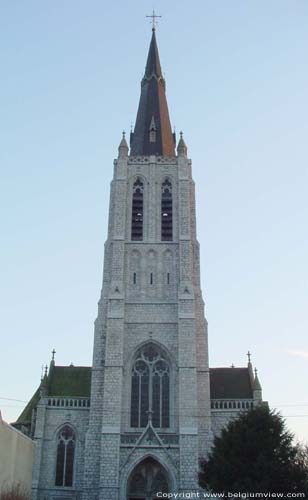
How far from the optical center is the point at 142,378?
106ft

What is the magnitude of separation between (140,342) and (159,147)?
49.0 feet

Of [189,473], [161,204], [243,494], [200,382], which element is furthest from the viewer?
[161,204]

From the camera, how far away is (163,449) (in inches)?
1174

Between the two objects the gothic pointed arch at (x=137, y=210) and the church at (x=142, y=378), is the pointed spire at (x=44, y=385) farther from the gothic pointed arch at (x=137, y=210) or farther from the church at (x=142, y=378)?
the gothic pointed arch at (x=137, y=210)

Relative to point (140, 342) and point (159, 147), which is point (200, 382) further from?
point (159, 147)

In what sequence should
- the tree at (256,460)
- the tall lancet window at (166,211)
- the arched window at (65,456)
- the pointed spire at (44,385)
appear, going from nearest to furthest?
the tree at (256,460) < the arched window at (65,456) < the pointed spire at (44,385) < the tall lancet window at (166,211)

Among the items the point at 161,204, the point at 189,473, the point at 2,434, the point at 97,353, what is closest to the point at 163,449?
the point at 189,473

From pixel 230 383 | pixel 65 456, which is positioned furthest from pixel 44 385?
pixel 230 383

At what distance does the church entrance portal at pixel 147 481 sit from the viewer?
2997 centimetres

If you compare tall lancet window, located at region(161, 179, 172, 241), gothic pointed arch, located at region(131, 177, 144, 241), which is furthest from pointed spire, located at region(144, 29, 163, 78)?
tall lancet window, located at region(161, 179, 172, 241)

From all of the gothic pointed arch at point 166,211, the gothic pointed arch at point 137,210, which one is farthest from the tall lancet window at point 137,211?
the gothic pointed arch at point 166,211

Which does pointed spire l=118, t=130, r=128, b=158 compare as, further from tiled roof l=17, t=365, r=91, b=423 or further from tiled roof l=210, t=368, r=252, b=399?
tiled roof l=210, t=368, r=252, b=399

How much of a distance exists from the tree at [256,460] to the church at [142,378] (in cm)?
533

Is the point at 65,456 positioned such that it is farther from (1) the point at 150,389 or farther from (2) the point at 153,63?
(2) the point at 153,63
